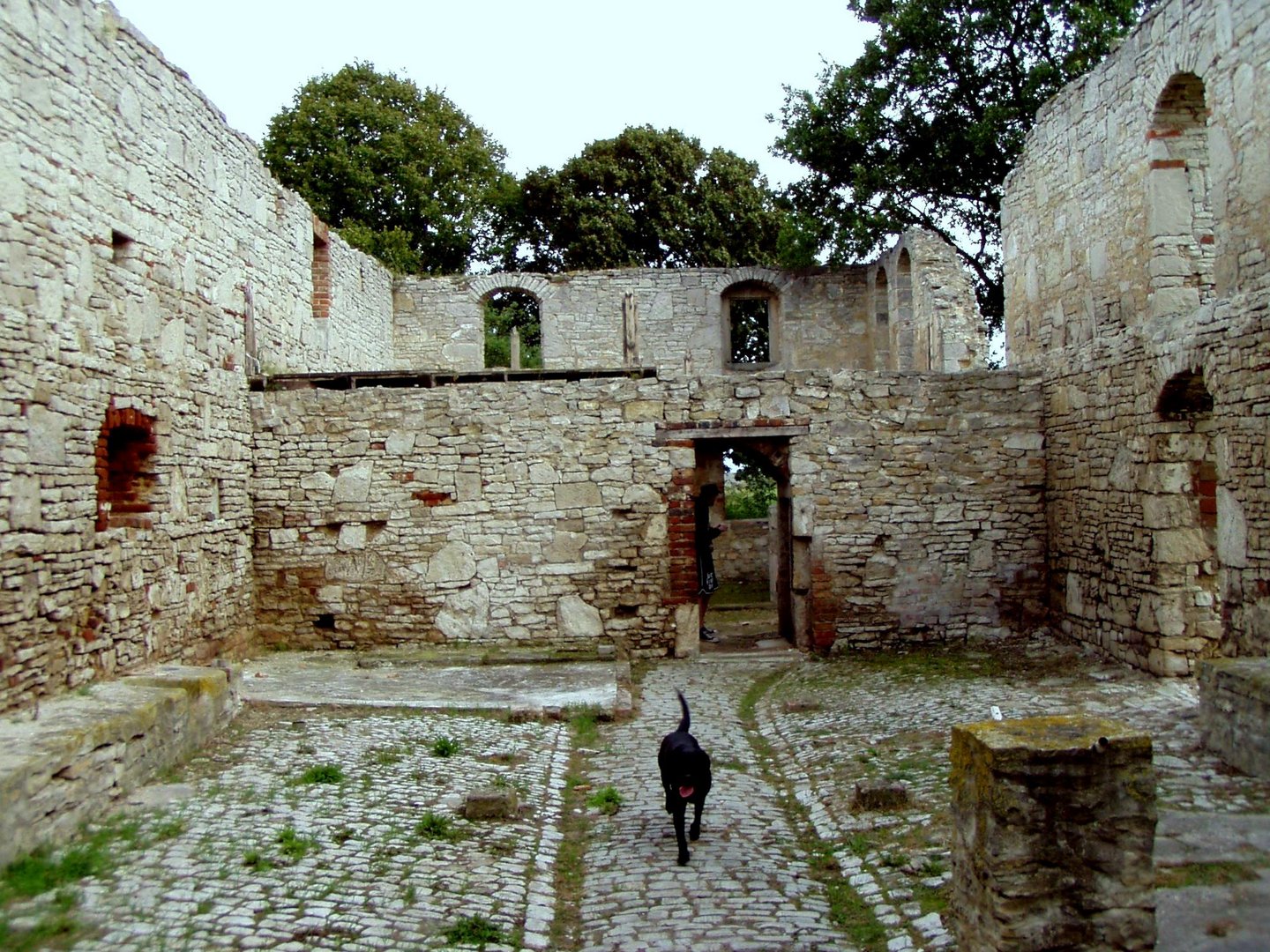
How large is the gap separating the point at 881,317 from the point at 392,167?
1533 centimetres

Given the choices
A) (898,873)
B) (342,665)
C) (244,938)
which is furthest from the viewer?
(342,665)

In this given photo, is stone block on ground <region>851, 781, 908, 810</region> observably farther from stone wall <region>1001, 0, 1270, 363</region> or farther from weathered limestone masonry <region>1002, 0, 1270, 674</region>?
stone wall <region>1001, 0, 1270, 363</region>

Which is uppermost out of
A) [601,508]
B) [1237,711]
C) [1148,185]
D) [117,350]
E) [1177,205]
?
[1148,185]

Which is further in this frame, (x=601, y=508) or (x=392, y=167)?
(x=392, y=167)

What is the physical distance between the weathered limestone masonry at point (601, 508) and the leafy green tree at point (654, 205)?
1606 cm

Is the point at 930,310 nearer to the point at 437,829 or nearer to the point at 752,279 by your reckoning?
the point at 752,279

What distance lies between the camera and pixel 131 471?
992 centimetres

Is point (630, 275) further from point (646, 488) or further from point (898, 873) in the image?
point (898, 873)

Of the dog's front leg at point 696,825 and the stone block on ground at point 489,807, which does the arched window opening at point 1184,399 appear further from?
the stone block on ground at point 489,807

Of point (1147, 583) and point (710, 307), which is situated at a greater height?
point (710, 307)

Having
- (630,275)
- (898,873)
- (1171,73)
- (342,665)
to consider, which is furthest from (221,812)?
(630,275)

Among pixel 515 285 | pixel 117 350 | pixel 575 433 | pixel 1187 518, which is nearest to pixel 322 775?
pixel 117 350

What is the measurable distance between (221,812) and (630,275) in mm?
15175

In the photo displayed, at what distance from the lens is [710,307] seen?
66.3 feet
